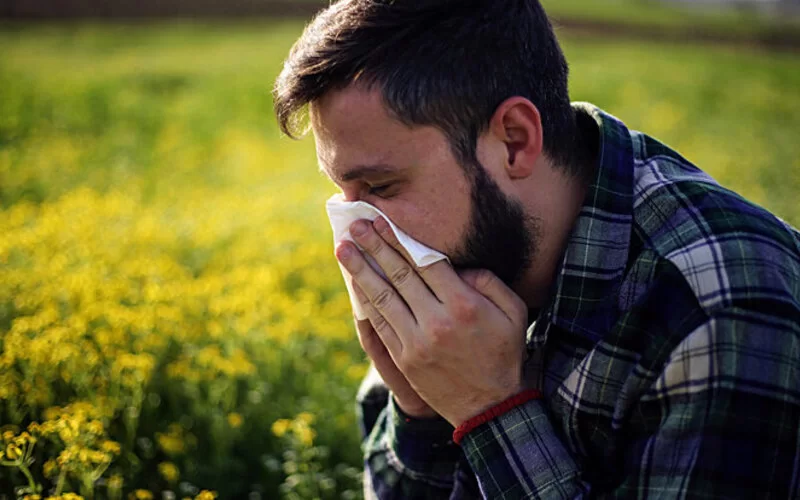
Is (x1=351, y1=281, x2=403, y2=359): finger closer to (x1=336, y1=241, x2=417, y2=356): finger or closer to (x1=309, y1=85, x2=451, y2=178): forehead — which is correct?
(x1=336, y1=241, x2=417, y2=356): finger

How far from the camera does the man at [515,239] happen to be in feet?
5.61

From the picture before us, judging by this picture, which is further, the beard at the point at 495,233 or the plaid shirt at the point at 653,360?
the beard at the point at 495,233

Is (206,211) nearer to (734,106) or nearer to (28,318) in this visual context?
(28,318)

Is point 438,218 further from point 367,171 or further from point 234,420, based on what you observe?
point 234,420

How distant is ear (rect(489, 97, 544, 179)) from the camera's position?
1900 mm

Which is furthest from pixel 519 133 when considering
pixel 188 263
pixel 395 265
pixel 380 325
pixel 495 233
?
pixel 188 263

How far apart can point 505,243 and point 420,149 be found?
1.11 ft

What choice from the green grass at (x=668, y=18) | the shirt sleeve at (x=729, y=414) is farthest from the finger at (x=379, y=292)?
the green grass at (x=668, y=18)

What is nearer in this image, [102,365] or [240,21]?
[102,365]

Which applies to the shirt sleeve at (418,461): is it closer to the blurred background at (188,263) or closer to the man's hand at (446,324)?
the man's hand at (446,324)

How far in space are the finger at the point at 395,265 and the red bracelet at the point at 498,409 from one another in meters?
0.31

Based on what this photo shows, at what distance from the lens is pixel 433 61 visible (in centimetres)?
193

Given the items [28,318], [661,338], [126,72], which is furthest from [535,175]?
[126,72]

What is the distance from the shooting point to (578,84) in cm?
1634
